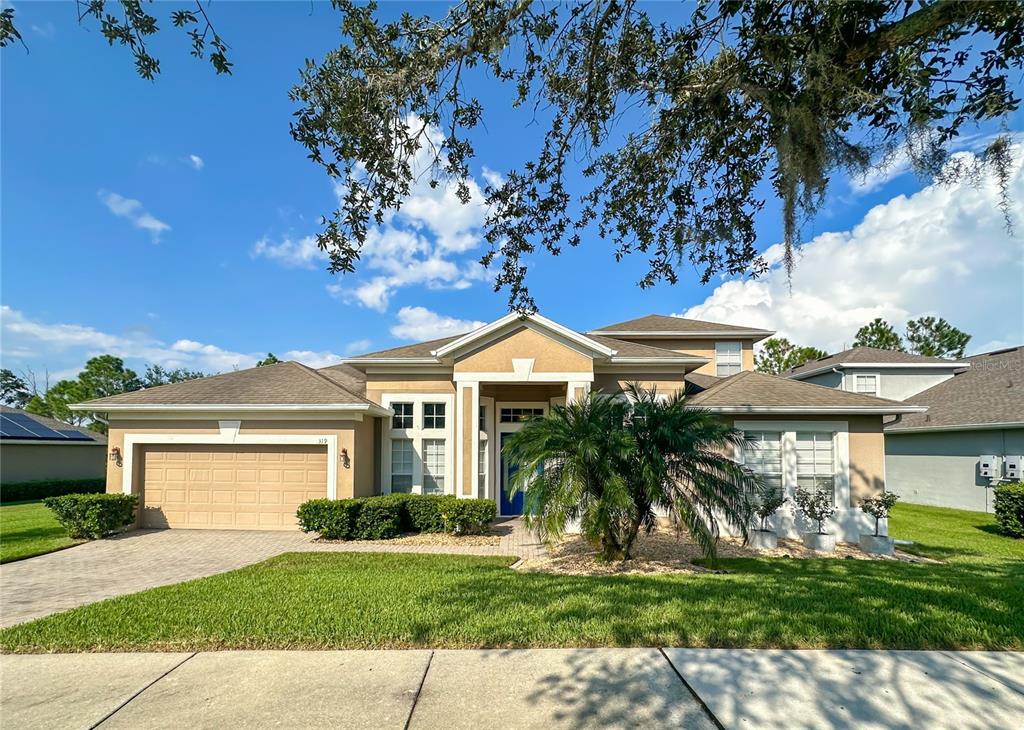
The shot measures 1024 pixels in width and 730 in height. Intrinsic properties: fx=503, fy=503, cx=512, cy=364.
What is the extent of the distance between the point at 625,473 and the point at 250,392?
9498 mm

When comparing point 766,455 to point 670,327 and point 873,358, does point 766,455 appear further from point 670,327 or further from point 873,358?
point 873,358

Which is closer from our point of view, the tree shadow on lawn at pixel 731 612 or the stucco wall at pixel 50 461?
the tree shadow on lawn at pixel 731 612

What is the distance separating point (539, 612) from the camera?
5020mm

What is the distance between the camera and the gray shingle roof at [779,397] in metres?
11.3

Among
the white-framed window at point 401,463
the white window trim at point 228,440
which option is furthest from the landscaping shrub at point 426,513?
the white window trim at point 228,440

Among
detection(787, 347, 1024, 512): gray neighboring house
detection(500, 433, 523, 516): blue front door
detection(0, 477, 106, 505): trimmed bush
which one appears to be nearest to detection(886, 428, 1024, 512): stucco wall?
detection(787, 347, 1024, 512): gray neighboring house

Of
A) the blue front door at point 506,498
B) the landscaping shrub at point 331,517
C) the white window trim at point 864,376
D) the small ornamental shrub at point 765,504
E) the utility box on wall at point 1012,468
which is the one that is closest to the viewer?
the small ornamental shrub at point 765,504

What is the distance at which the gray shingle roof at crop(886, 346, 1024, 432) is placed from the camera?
54.0ft

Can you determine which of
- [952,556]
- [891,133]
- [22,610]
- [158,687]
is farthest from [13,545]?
[952,556]

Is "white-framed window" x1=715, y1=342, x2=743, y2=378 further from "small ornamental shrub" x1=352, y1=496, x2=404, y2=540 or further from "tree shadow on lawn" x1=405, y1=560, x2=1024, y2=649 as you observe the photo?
"small ornamental shrub" x1=352, y1=496, x2=404, y2=540

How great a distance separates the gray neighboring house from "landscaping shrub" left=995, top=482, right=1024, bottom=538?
2847mm

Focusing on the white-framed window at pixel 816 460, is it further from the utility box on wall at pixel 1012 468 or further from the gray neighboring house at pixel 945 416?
the utility box on wall at pixel 1012 468

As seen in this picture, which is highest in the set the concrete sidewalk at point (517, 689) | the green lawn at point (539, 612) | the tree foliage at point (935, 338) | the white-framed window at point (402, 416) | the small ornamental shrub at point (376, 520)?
the tree foliage at point (935, 338)

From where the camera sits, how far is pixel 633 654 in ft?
13.5
